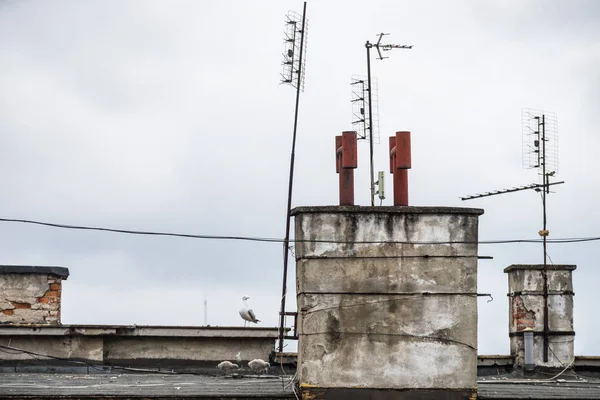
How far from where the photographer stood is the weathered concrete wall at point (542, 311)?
22.0 m

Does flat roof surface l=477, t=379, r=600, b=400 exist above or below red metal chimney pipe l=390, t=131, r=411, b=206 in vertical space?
below

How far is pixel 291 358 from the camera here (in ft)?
69.7

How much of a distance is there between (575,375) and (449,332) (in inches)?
279

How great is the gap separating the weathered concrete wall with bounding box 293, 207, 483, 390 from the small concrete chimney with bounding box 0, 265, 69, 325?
8.80 meters

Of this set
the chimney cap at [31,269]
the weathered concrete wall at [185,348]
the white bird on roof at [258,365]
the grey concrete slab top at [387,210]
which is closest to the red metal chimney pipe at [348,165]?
the grey concrete slab top at [387,210]

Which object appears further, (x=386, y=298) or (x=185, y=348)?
(x=185, y=348)

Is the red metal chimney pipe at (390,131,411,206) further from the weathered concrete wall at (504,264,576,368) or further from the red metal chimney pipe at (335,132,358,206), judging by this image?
the weathered concrete wall at (504,264,576,368)

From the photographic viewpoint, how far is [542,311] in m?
22.2

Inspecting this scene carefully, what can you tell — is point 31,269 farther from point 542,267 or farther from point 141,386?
point 542,267

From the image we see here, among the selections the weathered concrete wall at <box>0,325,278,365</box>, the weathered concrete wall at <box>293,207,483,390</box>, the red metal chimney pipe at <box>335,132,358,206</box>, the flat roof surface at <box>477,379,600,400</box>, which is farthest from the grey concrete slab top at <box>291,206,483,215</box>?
the weathered concrete wall at <box>0,325,278,365</box>

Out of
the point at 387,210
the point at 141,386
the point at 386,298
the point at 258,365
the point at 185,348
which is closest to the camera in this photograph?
the point at 386,298

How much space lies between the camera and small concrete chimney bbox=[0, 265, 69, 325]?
22750mm

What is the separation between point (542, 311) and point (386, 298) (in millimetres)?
7755

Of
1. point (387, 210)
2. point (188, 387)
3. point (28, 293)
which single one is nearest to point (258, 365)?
point (188, 387)
